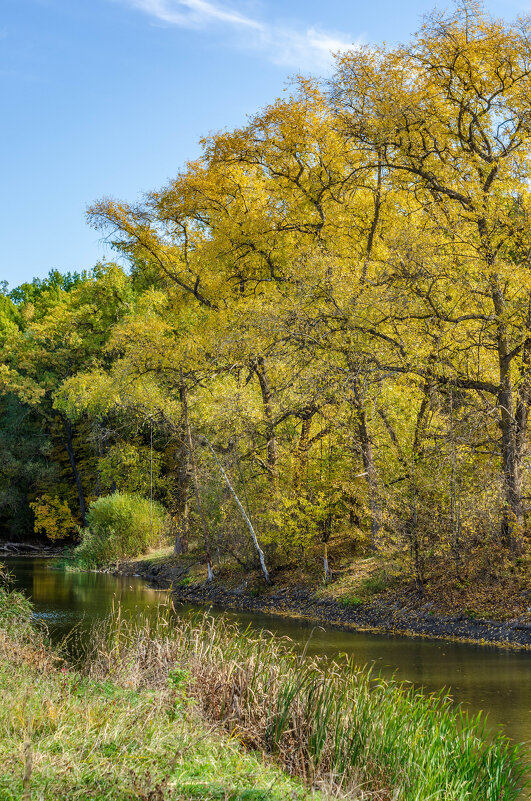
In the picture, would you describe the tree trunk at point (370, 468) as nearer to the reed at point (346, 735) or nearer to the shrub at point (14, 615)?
the shrub at point (14, 615)

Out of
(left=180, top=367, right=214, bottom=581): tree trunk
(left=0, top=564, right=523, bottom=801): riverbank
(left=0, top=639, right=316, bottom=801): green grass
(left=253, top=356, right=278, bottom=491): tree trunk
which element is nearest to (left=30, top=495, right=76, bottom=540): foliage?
(left=180, top=367, right=214, bottom=581): tree trunk

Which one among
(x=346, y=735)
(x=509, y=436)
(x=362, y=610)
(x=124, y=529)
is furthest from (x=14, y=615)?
(x=124, y=529)

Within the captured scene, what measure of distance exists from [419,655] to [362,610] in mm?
3454

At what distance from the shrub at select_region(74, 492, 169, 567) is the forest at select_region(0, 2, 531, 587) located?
11.9 feet

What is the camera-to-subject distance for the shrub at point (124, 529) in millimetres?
28516

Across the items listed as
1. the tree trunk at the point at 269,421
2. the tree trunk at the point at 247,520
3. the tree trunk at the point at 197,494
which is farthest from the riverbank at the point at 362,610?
the tree trunk at the point at 269,421

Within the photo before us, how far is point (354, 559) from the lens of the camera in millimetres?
17812

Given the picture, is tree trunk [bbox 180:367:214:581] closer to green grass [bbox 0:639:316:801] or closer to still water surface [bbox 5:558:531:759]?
still water surface [bbox 5:558:531:759]

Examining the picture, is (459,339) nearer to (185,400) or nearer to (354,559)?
(354,559)

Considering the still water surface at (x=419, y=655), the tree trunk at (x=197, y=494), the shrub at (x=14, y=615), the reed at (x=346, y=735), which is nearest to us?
the reed at (x=346, y=735)

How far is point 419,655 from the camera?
1165cm

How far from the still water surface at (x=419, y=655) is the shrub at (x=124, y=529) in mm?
8924

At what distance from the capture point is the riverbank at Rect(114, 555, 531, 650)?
12.5 m

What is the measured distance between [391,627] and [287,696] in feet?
25.9
